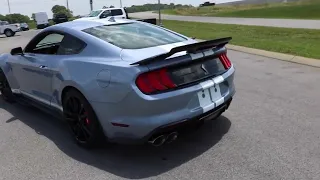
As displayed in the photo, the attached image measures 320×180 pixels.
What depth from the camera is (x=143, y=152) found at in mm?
4227

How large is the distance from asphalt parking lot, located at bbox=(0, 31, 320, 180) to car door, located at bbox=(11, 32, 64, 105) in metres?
0.50

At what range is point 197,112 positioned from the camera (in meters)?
3.88

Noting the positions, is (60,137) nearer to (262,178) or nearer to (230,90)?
→ (230,90)

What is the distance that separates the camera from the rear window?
171 inches

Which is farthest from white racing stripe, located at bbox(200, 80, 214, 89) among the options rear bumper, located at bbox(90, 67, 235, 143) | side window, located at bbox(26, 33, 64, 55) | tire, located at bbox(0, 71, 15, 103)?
tire, located at bbox(0, 71, 15, 103)

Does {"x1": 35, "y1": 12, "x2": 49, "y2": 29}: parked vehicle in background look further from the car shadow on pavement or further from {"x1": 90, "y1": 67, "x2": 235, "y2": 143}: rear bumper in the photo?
{"x1": 90, "y1": 67, "x2": 235, "y2": 143}: rear bumper

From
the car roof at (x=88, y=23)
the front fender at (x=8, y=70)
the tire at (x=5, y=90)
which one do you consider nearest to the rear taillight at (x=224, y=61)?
the car roof at (x=88, y=23)

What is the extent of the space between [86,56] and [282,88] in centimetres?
398

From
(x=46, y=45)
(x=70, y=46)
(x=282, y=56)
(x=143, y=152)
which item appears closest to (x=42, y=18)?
(x=282, y=56)

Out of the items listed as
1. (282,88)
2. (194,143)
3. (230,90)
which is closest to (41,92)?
(194,143)

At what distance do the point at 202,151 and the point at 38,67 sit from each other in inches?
99.5

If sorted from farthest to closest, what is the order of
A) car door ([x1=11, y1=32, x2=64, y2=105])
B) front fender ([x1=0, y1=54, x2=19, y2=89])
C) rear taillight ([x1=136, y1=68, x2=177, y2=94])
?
front fender ([x1=0, y1=54, x2=19, y2=89]), car door ([x1=11, y1=32, x2=64, y2=105]), rear taillight ([x1=136, y1=68, x2=177, y2=94])

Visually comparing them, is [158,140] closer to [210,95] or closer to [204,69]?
[210,95]

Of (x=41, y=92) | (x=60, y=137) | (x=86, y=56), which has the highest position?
(x=86, y=56)
